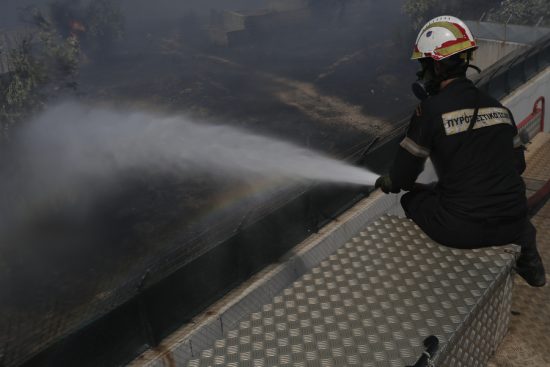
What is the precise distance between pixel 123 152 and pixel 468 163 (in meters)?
33.9

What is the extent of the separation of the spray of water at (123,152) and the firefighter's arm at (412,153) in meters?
23.4

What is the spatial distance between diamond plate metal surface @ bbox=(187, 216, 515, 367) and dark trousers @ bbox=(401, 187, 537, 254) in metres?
0.09

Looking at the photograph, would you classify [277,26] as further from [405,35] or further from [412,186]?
[412,186]

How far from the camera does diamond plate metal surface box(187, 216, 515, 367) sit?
9.88 ft

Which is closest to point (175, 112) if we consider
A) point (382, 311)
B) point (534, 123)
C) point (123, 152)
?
point (123, 152)

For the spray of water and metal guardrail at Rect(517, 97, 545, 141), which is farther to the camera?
the spray of water

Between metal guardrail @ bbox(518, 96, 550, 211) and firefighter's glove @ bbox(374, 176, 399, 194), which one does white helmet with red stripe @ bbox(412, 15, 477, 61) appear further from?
metal guardrail @ bbox(518, 96, 550, 211)

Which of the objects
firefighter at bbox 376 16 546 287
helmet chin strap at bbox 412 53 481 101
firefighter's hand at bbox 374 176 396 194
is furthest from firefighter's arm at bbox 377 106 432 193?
helmet chin strap at bbox 412 53 481 101

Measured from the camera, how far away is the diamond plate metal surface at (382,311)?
301 cm

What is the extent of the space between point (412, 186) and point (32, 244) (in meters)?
25.1

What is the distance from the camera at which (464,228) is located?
12.1ft

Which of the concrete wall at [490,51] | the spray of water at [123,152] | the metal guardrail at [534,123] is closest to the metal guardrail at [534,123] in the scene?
the metal guardrail at [534,123]

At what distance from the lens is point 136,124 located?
142ft

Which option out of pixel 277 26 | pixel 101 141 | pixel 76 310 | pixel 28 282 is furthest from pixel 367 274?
pixel 277 26
